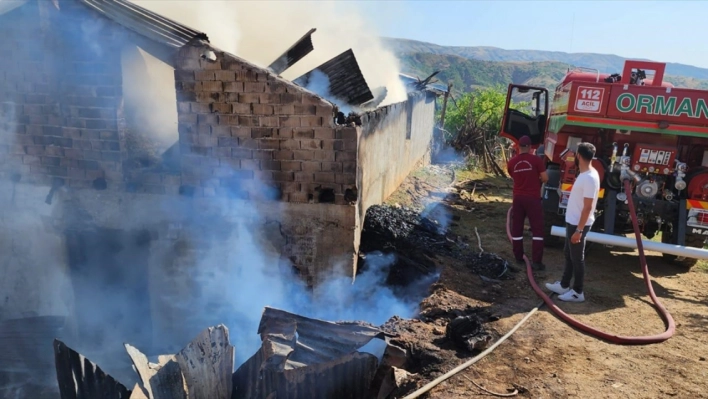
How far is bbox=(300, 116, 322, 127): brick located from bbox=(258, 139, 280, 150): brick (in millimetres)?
391

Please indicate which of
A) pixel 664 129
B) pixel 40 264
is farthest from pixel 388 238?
pixel 40 264

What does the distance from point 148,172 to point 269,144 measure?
5.41 feet

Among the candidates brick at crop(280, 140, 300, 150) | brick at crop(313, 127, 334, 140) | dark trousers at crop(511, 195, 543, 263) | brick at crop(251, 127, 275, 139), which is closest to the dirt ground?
dark trousers at crop(511, 195, 543, 263)

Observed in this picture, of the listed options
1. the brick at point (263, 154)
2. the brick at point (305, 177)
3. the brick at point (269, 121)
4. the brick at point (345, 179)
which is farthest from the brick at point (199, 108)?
the brick at point (345, 179)

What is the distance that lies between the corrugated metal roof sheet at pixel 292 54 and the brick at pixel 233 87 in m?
0.79

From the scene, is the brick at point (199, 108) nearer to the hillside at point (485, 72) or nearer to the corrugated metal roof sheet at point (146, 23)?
the corrugated metal roof sheet at point (146, 23)

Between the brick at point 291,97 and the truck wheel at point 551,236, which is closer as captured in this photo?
the brick at point 291,97

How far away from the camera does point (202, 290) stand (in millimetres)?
5996

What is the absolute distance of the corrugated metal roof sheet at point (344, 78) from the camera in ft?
21.6

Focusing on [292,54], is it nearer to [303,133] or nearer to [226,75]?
[226,75]

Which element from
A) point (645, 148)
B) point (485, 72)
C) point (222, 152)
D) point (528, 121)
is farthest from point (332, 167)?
point (485, 72)

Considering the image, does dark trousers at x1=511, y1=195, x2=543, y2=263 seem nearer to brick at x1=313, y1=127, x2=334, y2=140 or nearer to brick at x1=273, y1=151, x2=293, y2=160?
brick at x1=313, y1=127, x2=334, y2=140

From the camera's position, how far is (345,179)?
531 centimetres

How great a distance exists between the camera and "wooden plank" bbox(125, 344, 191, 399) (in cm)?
360
